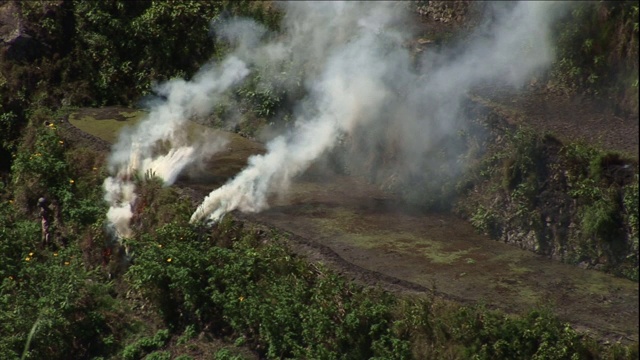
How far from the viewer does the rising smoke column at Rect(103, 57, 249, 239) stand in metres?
15.3

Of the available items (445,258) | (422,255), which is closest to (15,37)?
(422,255)

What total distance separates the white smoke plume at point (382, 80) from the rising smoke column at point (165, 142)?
48.5 inches

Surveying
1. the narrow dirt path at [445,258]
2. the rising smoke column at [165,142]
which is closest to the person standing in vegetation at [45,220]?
the rising smoke column at [165,142]

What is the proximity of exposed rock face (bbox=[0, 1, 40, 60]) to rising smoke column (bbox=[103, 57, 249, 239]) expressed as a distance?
2845 mm

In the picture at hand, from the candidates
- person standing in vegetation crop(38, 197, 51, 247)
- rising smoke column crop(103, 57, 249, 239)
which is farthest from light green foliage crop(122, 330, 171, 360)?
person standing in vegetation crop(38, 197, 51, 247)

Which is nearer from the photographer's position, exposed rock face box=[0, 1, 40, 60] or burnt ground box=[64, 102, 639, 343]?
burnt ground box=[64, 102, 639, 343]

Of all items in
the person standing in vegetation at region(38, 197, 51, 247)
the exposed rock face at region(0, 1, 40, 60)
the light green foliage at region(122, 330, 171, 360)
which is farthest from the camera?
the exposed rock face at region(0, 1, 40, 60)

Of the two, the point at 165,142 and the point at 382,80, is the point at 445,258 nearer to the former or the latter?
the point at 382,80

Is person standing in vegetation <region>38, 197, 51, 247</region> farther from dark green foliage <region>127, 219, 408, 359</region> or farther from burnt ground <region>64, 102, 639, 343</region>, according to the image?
burnt ground <region>64, 102, 639, 343</region>

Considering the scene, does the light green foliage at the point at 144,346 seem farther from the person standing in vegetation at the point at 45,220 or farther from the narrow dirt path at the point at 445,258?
the person standing in vegetation at the point at 45,220

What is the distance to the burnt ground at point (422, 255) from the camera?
10906mm

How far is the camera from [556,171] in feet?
42.0

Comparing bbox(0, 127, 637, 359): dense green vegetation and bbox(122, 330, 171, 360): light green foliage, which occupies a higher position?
bbox(0, 127, 637, 359): dense green vegetation

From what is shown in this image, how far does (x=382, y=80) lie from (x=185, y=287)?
15.8ft
